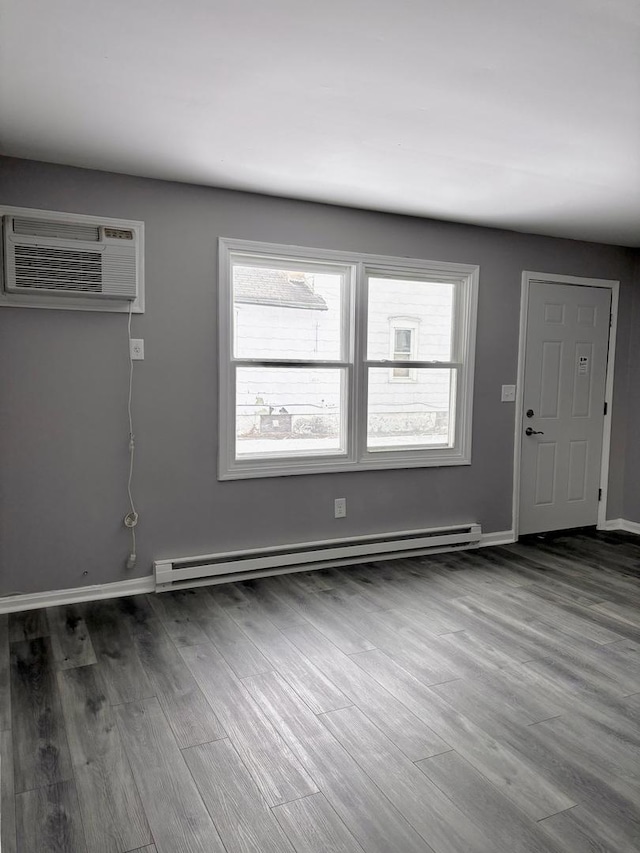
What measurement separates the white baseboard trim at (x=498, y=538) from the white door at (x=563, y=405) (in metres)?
0.15

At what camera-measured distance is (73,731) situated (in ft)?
7.02

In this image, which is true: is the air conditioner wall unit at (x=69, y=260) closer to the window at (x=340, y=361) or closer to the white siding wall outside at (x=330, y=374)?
the window at (x=340, y=361)

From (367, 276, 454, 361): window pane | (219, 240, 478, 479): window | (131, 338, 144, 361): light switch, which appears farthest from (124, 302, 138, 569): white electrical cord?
(367, 276, 454, 361): window pane

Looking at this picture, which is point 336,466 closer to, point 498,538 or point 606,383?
point 498,538

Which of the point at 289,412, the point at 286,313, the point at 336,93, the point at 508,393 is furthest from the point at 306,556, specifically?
the point at 336,93

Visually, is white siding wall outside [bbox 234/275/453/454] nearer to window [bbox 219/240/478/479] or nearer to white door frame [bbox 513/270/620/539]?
window [bbox 219/240/478/479]

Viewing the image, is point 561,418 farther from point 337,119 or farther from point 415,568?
point 337,119

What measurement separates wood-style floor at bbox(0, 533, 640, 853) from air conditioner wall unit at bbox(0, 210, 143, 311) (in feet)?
5.53

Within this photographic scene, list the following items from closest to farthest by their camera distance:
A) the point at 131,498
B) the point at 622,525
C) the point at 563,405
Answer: the point at 131,498 → the point at 563,405 → the point at 622,525

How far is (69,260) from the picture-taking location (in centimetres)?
310

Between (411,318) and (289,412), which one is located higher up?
(411,318)

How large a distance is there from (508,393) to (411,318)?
1.01 m

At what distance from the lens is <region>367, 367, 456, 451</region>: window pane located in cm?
420

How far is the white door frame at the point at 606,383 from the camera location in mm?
4590
